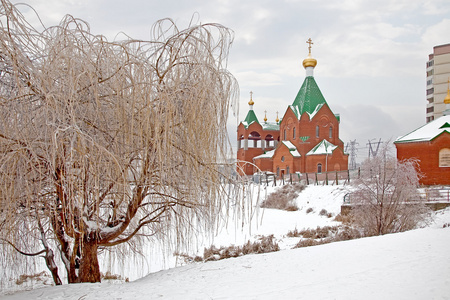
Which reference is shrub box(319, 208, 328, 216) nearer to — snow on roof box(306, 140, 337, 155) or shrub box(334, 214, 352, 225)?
shrub box(334, 214, 352, 225)

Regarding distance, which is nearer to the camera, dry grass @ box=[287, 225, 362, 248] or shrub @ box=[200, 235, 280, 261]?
shrub @ box=[200, 235, 280, 261]

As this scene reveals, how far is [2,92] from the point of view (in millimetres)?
4328

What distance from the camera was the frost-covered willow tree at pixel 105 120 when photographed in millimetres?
4090

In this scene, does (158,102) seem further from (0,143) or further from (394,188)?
(394,188)

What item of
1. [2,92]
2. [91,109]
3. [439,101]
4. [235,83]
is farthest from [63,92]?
[439,101]

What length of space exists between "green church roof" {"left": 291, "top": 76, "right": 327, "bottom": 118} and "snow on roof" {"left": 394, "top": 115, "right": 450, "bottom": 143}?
11.5 meters

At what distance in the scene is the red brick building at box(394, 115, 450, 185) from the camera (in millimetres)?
21125

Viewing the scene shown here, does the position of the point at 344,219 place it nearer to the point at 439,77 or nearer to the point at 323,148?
the point at 323,148

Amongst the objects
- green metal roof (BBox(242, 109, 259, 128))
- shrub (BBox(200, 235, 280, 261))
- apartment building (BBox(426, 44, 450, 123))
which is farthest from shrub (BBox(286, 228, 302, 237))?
apartment building (BBox(426, 44, 450, 123))

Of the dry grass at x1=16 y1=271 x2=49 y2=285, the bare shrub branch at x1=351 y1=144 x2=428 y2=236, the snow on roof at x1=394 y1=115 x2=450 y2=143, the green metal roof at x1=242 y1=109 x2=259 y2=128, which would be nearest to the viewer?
the dry grass at x1=16 y1=271 x2=49 y2=285

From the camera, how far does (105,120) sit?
181 inches

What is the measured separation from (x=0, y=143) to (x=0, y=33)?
47.9 inches

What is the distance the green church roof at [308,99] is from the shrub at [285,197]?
37.6ft

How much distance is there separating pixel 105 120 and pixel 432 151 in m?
21.8
